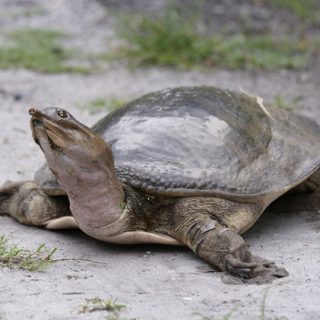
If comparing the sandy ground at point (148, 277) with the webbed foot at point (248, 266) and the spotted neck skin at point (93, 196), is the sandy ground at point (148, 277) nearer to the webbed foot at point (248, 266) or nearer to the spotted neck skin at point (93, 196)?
the webbed foot at point (248, 266)

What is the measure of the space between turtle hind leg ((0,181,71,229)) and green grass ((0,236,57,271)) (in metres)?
0.39

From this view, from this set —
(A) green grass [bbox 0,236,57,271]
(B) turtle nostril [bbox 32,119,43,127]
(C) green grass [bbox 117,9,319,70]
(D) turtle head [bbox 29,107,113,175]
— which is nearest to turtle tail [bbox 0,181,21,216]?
(A) green grass [bbox 0,236,57,271]

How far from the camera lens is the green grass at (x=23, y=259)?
321cm

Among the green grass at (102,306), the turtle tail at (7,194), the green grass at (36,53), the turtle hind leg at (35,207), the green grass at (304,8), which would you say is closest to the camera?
the green grass at (102,306)

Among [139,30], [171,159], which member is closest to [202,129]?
[171,159]

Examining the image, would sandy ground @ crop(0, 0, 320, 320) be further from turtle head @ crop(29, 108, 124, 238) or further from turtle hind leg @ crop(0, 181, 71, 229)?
turtle head @ crop(29, 108, 124, 238)

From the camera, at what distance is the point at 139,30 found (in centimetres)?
808

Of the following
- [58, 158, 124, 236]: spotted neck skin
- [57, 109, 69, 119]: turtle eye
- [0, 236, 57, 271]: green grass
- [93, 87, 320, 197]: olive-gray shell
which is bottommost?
[0, 236, 57, 271]: green grass

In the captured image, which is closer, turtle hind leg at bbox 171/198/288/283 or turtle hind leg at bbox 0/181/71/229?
turtle hind leg at bbox 171/198/288/283

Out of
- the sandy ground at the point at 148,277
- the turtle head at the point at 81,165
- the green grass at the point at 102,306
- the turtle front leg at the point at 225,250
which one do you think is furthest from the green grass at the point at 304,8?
the green grass at the point at 102,306

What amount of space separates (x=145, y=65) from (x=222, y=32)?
1.17 m

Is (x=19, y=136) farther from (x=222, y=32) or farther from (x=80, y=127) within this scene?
(x=222, y=32)

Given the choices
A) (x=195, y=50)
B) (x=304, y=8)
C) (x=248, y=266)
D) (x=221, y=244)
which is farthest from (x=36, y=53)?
(x=248, y=266)

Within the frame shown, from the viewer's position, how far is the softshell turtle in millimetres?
3307
